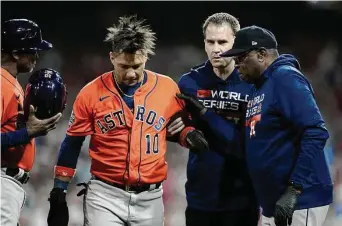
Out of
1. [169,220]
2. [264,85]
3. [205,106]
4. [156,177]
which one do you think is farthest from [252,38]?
[169,220]

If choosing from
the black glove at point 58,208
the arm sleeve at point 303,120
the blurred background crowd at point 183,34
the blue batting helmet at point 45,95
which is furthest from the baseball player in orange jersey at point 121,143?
the blurred background crowd at point 183,34

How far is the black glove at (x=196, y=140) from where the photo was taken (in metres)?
3.41

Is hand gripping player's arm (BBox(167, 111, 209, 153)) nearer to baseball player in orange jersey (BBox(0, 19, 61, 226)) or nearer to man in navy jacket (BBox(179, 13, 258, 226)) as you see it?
man in navy jacket (BBox(179, 13, 258, 226))

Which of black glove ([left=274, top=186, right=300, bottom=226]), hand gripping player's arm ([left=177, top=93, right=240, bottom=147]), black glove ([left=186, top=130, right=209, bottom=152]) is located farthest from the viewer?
hand gripping player's arm ([left=177, top=93, right=240, bottom=147])

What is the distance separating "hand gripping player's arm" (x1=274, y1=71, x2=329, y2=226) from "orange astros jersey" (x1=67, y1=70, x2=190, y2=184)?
750 millimetres

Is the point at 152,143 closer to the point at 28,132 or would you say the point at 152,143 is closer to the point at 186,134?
the point at 186,134

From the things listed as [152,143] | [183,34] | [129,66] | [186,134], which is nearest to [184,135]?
[186,134]

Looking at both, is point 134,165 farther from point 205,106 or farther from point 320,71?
point 320,71

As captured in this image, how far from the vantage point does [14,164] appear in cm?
335

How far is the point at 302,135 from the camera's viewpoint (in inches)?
118

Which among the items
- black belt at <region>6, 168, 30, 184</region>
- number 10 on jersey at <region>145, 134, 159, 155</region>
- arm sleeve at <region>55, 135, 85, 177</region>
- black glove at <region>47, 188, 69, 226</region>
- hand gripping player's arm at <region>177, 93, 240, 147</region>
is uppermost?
hand gripping player's arm at <region>177, 93, 240, 147</region>

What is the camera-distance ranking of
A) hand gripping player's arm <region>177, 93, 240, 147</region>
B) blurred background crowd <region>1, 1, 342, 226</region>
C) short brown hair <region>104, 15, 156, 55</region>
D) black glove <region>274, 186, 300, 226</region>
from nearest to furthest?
black glove <region>274, 186, 300, 226</region> < short brown hair <region>104, 15, 156, 55</region> < hand gripping player's arm <region>177, 93, 240, 147</region> < blurred background crowd <region>1, 1, 342, 226</region>

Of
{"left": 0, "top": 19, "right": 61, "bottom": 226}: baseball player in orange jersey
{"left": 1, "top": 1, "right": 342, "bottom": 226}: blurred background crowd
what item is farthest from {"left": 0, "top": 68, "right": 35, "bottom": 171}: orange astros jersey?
{"left": 1, "top": 1, "right": 342, "bottom": 226}: blurred background crowd

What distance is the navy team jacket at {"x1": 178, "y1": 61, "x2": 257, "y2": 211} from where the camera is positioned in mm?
3574
